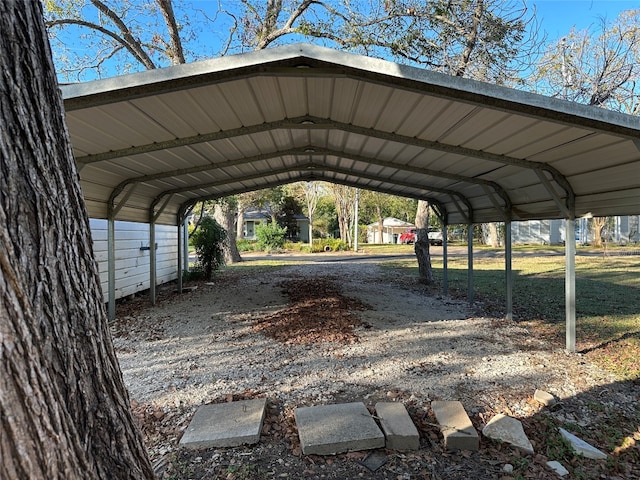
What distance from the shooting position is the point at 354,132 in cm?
502

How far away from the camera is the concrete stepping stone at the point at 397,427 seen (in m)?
2.55

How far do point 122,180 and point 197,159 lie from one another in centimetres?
150

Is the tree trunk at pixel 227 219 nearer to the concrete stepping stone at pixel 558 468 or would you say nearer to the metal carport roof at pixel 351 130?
the metal carport roof at pixel 351 130

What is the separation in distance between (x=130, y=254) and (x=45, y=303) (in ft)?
26.4

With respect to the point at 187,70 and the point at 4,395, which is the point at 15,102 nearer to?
the point at 4,395

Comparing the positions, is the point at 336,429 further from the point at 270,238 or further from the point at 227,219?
the point at 270,238

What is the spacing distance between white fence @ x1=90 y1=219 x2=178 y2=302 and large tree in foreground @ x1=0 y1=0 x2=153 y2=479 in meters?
6.12

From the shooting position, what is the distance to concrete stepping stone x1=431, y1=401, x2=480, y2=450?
2551 millimetres

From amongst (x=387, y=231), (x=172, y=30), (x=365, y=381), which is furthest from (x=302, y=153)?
(x=387, y=231)

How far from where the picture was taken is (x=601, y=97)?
1052 cm

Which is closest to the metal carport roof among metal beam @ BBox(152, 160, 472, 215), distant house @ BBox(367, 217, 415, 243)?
metal beam @ BBox(152, 160, 472, 215)

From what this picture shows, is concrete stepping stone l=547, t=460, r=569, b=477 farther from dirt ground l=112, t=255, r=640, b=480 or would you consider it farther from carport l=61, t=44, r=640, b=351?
carport l=61, t=44, r=640, b=351

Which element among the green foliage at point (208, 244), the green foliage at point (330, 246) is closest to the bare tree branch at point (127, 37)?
the green foliage at point (208, 244)

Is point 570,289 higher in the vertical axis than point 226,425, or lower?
higher
